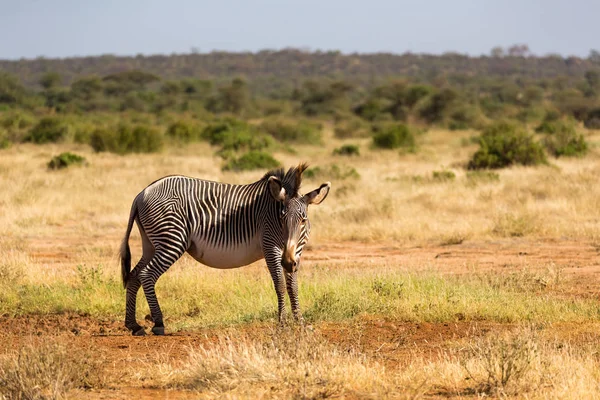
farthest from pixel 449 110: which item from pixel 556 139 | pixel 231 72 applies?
A: pixel 231 72

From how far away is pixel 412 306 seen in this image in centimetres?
938

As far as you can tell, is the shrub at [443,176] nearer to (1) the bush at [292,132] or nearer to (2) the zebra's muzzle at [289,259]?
(2) the zebra's muzzle at [289,259]

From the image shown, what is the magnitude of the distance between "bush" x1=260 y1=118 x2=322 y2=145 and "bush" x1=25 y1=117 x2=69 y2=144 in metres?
10.9

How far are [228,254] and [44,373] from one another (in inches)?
115

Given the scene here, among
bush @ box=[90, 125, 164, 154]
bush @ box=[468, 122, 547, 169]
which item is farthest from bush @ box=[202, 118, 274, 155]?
bush @ box=[468, 122, 547, 169]

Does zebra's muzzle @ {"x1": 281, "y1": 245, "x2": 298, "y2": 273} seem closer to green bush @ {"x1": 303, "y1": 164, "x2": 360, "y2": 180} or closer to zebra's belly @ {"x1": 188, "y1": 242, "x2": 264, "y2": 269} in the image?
zebra's belly @ {"x1": 188, "y1": 242, "x2": 264, "y2": 269}

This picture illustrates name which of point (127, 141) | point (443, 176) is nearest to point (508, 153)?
point (443, 176)

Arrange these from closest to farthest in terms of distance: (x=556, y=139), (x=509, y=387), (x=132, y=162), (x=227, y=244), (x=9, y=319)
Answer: (x=509, y=387) < (x=227, y=244) < (x=9, y=319) < (x=132, y=162) < (x=556, y=139)

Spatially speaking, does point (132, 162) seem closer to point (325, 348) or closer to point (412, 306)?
point (412, 306)

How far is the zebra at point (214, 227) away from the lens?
8.67 m

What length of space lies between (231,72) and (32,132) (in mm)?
103872

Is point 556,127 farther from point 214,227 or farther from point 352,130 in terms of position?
point 214,227

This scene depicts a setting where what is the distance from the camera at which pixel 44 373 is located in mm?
6379

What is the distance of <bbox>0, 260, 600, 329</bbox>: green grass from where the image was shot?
9234 mm
